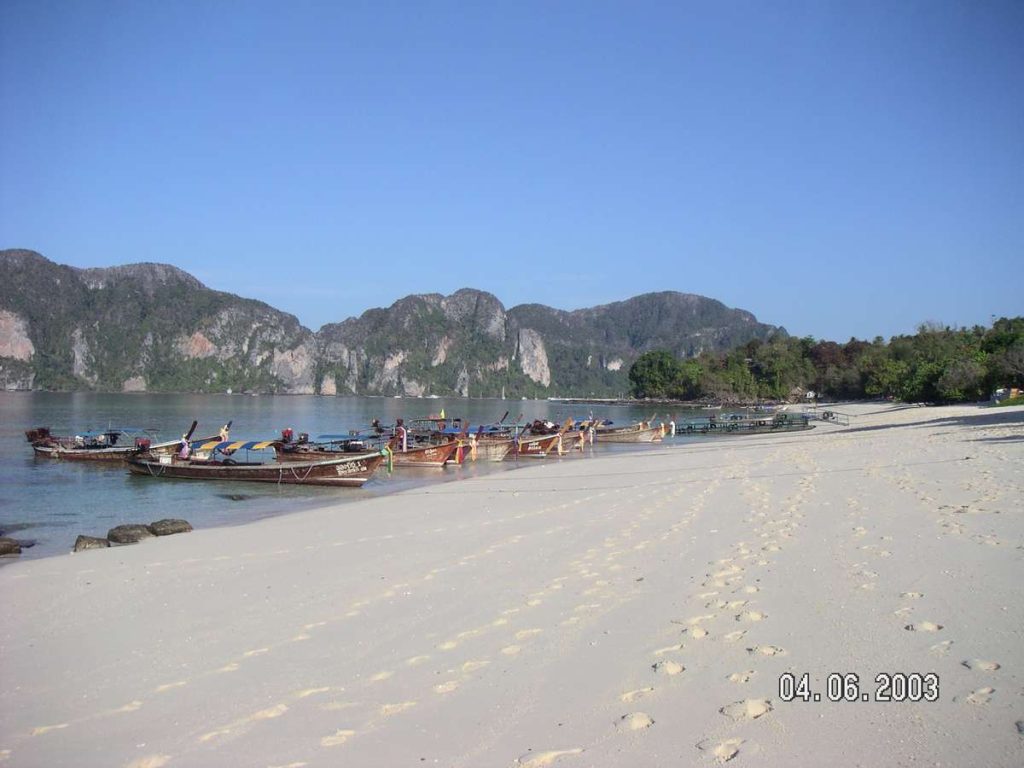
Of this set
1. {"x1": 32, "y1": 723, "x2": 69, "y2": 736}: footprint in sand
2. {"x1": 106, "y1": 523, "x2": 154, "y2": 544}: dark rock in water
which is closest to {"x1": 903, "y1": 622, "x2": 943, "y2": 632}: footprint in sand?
{"x1": 32, "y1": 723, "x2": 69, "y2": 736}: footprint in sand

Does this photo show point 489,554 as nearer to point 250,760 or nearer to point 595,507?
point 595,507

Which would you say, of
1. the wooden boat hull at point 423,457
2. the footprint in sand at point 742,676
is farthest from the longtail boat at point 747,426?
the footprint in sand at point 742,676

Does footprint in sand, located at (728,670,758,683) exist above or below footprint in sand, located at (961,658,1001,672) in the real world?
below

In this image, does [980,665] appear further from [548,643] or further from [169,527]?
[169,527]

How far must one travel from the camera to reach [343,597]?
7.73m

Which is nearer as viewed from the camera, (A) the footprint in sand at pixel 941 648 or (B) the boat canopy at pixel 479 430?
(A) the footprint in sand at pixel 941 648

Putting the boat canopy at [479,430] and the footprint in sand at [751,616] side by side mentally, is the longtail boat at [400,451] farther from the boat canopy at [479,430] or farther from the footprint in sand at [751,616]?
the footprint in sand at [751,616]

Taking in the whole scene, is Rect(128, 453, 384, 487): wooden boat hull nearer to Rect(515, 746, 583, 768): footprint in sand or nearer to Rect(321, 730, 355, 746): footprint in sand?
Rect(321, 730, 355, 746): footprint in sand

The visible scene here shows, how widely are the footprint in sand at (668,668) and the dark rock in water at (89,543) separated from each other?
11789 millimetres

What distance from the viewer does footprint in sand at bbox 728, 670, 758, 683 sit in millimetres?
4598

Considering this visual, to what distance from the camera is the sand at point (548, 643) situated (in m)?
4.08

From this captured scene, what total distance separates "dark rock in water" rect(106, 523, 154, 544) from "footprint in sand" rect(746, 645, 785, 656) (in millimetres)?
12193

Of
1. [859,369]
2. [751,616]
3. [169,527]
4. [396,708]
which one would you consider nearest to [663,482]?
[169,527]

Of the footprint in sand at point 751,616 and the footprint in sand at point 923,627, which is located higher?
the footprint in sand at point 923,627
